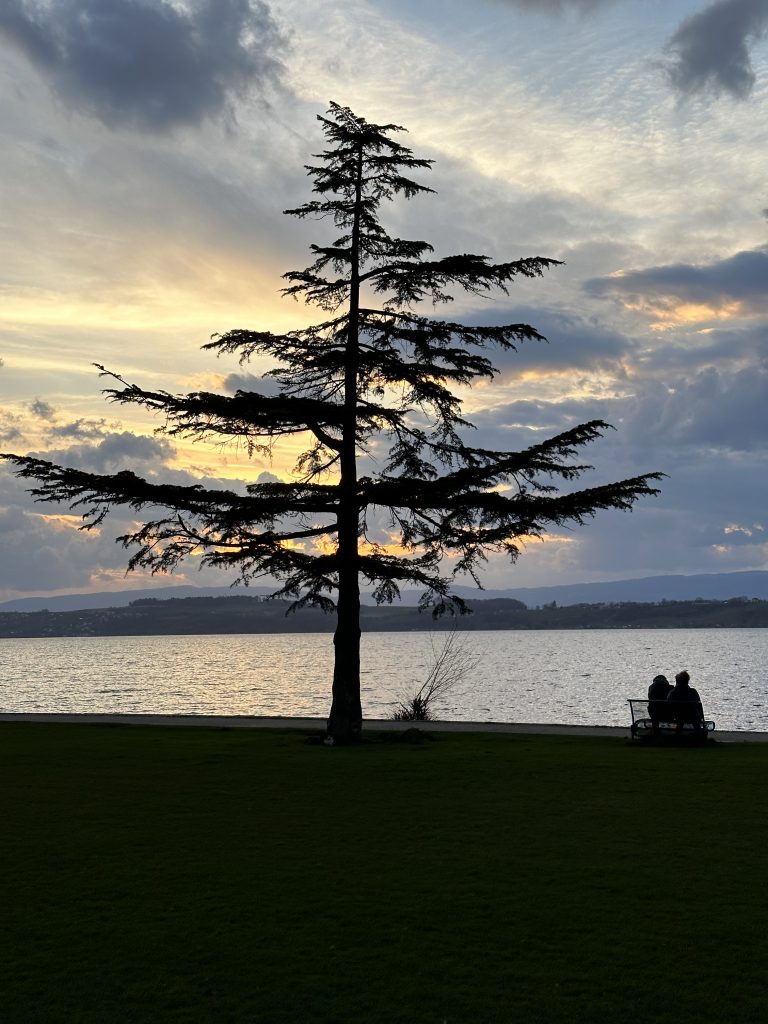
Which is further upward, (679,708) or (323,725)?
(679,708)

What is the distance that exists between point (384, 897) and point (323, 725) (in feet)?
65.3

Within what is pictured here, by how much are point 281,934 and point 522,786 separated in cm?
850

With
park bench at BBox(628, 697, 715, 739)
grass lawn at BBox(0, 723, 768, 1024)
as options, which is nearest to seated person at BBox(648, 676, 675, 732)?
park bench at BBox(628, 697, 715, 739)

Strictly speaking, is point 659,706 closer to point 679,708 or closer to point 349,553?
point 679,708

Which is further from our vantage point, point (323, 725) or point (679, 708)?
point (323, 725)

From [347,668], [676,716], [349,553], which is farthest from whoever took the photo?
[349,553]

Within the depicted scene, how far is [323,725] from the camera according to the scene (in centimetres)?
2902

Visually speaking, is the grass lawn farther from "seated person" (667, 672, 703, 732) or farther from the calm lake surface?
the calm lake surface

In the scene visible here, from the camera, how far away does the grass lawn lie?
693 centimetres

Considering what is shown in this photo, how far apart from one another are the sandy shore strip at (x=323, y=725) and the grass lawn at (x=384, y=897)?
8.63m

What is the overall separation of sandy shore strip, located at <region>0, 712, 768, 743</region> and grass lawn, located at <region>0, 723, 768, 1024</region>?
8.63m

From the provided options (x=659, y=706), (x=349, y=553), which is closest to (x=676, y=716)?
(x=659, y=706)

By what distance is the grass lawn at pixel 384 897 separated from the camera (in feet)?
22.7

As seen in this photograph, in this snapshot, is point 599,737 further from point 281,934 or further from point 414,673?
point 414,673
